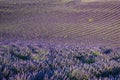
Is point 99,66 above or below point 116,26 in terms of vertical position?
above

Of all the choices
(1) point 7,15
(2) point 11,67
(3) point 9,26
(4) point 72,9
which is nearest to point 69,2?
(4) point 72,9

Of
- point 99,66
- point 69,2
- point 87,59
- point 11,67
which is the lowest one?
point 69,2

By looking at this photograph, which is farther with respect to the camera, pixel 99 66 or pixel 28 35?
pixel 28 35

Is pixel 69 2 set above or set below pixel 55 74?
below

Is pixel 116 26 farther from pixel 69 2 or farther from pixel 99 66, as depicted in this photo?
pixel 99 66

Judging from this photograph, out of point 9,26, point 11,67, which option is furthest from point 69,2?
point 11,67

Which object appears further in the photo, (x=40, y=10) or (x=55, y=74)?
(x=40, y=10)

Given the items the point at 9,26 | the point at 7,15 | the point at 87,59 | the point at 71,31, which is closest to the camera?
the point at 87,59

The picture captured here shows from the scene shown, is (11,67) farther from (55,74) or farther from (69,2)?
(69,2)

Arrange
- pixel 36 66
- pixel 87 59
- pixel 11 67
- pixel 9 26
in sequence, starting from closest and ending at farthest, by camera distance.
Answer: pixel 11 67
pixel 36 66
pixel 87 59
pixel 9 26
